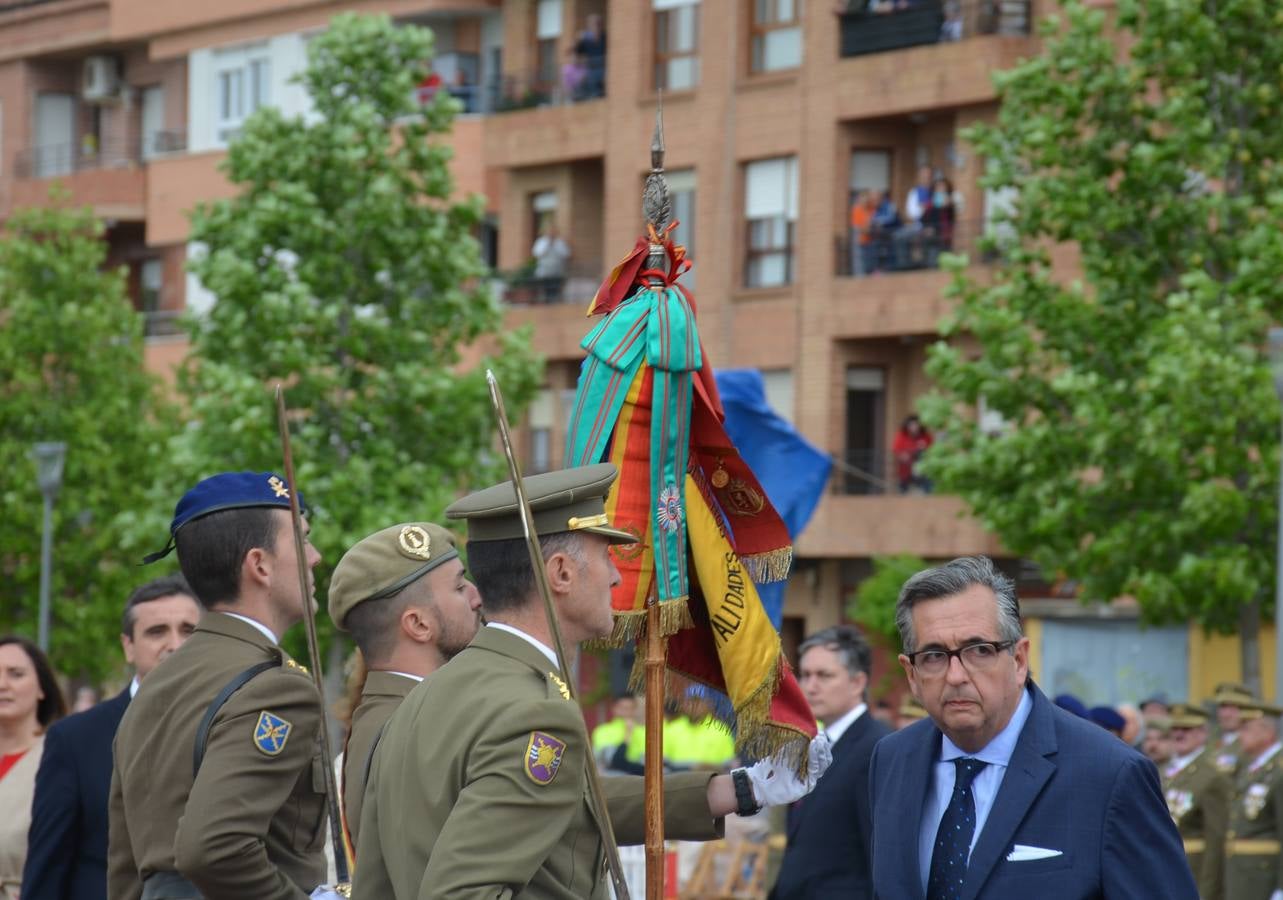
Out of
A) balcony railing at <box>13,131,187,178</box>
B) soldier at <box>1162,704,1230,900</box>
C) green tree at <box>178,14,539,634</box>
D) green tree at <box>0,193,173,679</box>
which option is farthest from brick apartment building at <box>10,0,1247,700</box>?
soldier at <box>1162,704,1230,900</box>

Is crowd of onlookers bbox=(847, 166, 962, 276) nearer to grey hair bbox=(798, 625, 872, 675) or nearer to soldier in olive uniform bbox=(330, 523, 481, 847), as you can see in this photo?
grey hair bbox=(798, 625, 872, 675)

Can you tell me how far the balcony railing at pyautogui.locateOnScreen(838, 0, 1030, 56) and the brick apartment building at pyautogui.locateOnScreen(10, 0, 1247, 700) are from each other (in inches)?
1.3

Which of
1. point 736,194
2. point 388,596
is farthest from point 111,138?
point 388,596

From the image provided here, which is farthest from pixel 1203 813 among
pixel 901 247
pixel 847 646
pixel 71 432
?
pixel 71 432

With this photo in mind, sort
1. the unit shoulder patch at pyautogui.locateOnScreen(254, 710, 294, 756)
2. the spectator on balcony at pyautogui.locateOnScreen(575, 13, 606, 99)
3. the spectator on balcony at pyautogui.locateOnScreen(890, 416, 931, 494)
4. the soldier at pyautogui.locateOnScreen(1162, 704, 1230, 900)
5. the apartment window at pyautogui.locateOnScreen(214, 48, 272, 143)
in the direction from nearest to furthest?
the unit shoulder patch at pyautogui.locateOnScreen(254, 710, 294, 756), the soldier at pyautogui.locateOnScreen(1162, 704, 1230, 900), the spectator on balcony at pyautogui.locateOnScreen(890, 416, 931, 494), the spectator on balcony at pyautogui.locateOnScreen(575, 13, 606, 99), the apartment window at pyautogui.locateOnScreen(214, 48, 272, 143)

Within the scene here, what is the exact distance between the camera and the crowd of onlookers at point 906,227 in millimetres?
33125

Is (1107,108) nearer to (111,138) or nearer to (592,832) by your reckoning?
(592,832)

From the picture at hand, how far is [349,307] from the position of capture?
2722cm

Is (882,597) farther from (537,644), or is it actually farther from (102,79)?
(537,644)

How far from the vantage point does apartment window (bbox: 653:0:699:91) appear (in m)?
36.9

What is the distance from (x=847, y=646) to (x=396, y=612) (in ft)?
10.4

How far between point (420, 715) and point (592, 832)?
1.45 ft

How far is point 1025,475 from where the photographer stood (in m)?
22.4

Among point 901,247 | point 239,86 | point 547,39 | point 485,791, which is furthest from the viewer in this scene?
point 239,86
